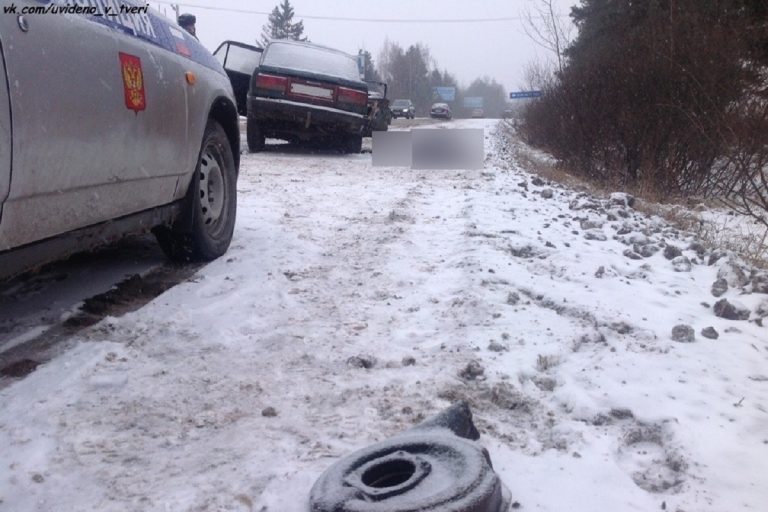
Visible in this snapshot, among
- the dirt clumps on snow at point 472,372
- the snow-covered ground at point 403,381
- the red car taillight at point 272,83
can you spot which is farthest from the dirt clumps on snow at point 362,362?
the red car taillight at point 272,83

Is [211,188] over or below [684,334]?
over

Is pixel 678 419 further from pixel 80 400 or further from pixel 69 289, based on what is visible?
pixel 69 289

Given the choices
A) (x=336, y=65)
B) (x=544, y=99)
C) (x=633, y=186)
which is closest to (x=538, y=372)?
(x=633, y=186)

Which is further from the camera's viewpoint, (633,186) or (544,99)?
(544,99)

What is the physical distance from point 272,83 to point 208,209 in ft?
22.5

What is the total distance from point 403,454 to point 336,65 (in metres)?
10.5

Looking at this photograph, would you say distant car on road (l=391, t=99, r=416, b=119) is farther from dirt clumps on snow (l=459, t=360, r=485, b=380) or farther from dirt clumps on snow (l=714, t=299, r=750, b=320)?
dirt clumps on snow (l=459, t=360, r=485, b=380)

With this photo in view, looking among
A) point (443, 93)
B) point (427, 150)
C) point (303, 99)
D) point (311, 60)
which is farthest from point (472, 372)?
point (443, 93)

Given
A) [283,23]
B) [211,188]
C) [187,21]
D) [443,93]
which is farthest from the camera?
[443,93]

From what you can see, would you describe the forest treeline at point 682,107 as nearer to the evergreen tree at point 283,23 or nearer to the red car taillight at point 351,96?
the red car taillight at point 351,96

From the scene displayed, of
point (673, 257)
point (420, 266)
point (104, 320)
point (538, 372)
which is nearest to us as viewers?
point (538, 372)

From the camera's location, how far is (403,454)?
201 centimetres

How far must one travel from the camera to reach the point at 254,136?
11617 mm

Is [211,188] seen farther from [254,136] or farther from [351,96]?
[254,136]
